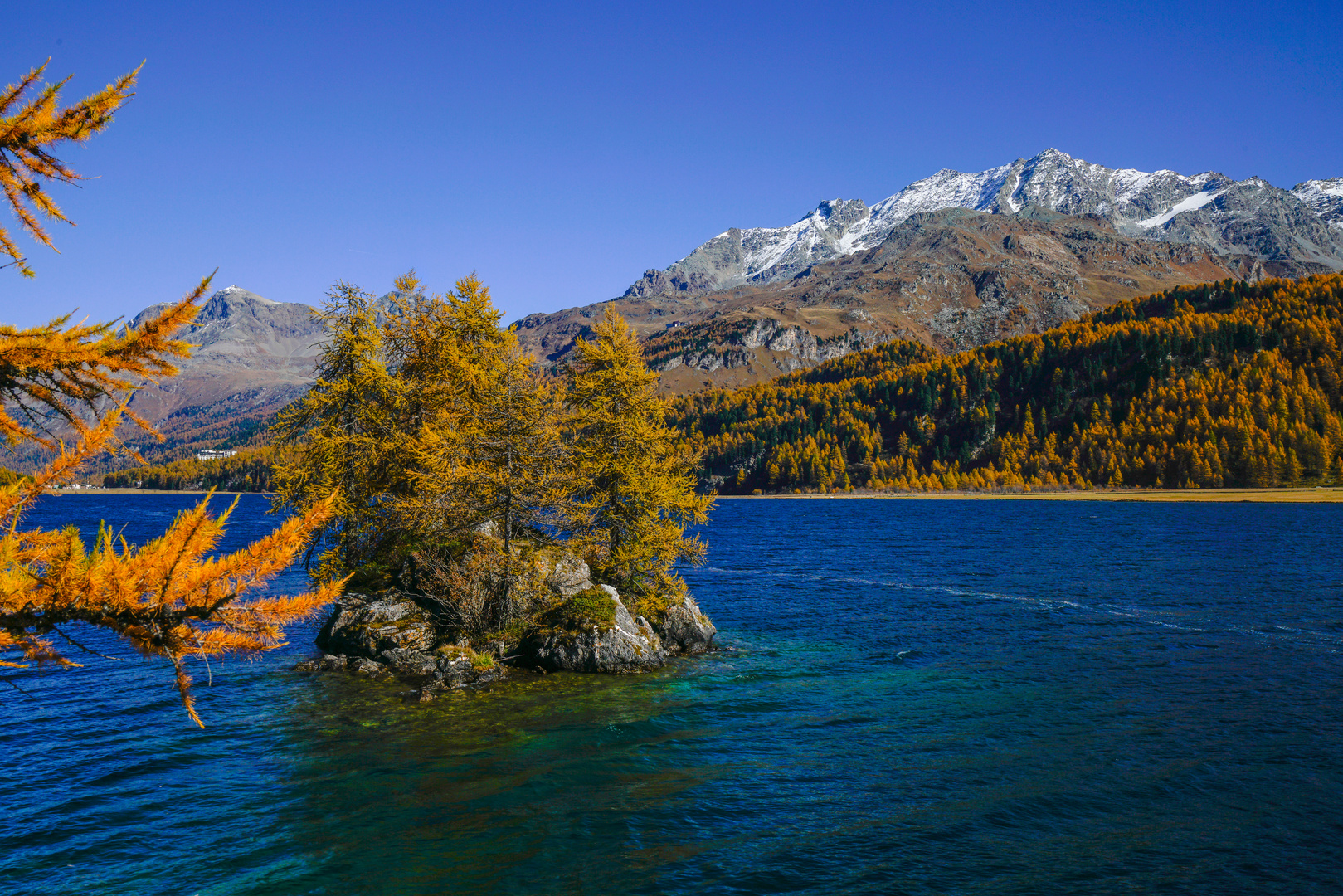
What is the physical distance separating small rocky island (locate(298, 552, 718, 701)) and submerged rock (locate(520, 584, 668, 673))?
0.03 meters

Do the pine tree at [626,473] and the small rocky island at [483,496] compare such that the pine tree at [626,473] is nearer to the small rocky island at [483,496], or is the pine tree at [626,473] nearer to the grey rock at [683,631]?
the small rocky island at [483,496]

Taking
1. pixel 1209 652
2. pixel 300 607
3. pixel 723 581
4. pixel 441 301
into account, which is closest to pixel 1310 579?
pixel 1209 652

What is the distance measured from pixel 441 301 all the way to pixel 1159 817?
3405 cm

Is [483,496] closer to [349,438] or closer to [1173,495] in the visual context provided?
[349,438]

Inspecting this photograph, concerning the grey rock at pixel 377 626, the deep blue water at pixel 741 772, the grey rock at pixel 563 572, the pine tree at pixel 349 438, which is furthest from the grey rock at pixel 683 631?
the pine tree at pixel 349 438

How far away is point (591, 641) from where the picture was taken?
91.7ft

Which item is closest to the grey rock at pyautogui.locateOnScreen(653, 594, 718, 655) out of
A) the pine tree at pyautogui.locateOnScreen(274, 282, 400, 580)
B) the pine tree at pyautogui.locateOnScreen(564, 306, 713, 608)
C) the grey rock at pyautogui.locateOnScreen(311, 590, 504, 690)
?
the pine tree at pyautogui.locateOnScreen(564, 306, 713, 608)

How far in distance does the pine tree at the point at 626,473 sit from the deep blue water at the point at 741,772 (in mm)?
4866

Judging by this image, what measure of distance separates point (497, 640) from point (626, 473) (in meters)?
8.71

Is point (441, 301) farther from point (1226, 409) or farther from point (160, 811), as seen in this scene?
point (1226, 409)

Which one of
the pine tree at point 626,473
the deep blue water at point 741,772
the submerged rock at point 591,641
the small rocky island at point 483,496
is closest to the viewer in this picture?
the deep blue water at point 741,772

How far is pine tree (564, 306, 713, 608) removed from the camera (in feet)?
103

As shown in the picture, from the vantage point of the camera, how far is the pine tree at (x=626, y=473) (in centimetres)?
3130

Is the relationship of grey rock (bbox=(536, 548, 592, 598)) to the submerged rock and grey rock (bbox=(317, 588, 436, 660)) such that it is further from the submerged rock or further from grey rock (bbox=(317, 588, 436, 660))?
grey rock (bbox=(317, 588, 436, 660))
